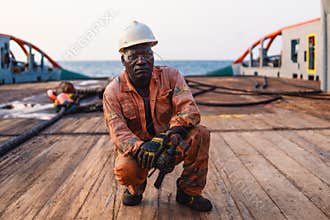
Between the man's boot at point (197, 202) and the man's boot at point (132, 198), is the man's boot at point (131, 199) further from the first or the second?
the man's boot at point (197, 202)

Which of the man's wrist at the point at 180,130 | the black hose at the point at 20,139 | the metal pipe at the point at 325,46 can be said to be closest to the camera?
the man's wrist at the point at 180,130

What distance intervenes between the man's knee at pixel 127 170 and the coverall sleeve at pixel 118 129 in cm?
6

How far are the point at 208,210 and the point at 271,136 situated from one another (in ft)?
8.07

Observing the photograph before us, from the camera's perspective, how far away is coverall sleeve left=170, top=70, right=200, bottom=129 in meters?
A: 2.26

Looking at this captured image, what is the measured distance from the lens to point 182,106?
236 centimetres

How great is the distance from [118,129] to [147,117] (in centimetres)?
23

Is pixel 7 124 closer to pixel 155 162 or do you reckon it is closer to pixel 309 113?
pixel 155 162

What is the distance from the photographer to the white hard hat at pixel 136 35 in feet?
7.46

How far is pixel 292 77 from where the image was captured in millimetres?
15898

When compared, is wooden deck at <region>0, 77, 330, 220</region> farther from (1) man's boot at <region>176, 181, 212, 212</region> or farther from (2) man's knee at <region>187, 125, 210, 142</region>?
(2) man's knee at <region>187, 125, 210, 142</region>

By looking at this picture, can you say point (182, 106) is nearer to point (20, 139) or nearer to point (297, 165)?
point (297, 165)

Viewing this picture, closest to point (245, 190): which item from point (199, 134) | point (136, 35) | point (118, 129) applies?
point (199, 134)

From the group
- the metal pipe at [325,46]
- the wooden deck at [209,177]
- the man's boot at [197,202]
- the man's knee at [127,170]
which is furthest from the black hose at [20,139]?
the metal pipe at [325,46]

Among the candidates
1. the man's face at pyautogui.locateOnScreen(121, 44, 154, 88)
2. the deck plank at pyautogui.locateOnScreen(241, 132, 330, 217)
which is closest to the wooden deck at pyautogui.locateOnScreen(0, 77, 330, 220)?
the deck plank at pyautogui.locateOnScreen(241, 132, 330, 217)
